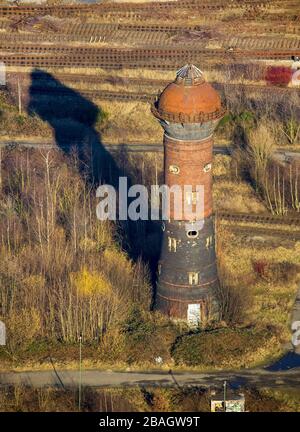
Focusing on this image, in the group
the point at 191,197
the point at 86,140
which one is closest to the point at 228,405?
the point at 191,197

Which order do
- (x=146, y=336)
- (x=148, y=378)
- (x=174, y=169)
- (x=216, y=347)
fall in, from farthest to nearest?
(x=146, y=336) → (x=216, y=347) → (x=174, y=169) → (x=148, y=378)

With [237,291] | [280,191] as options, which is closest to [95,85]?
[280,191]

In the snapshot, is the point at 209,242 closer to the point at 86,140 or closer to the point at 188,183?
the point at 188,183

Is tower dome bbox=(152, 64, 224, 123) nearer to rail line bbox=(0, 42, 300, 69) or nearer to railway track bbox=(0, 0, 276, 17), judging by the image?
rail line bbox=(0, 42, 300, 69)

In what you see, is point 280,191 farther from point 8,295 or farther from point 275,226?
point 8,295

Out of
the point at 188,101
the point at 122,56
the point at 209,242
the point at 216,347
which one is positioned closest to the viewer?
the point at 188,101

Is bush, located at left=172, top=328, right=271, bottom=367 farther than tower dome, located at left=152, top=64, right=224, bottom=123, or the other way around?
bush, located at left=172, top=328, right=271, bottom=367

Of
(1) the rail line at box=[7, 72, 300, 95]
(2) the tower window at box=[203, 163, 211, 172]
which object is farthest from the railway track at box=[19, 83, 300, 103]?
(2) the tower window at box=[203, 163, 211, 172]
